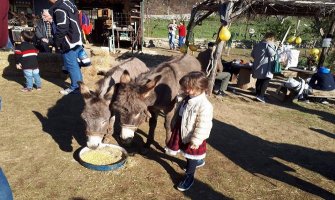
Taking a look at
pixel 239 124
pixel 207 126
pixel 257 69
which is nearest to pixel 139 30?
pixel 257 69

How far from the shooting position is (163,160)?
509 centimetres

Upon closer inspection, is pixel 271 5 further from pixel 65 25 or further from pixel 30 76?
pixel 30 76

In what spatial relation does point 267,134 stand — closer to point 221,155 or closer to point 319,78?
point 221,155

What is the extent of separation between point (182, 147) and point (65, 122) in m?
3.34

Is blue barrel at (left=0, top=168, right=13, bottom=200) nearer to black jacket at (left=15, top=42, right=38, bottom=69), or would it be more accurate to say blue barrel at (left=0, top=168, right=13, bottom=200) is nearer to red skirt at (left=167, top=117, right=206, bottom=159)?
red skirt at (left=167, top=117, right=206, bottom=159)

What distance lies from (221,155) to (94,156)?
2422 mm

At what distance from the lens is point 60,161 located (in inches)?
187

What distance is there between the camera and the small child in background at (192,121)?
383 centimetres

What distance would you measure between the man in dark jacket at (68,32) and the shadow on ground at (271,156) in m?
4.34

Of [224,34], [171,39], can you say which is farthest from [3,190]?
[171,39]

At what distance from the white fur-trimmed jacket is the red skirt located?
17 centimetres

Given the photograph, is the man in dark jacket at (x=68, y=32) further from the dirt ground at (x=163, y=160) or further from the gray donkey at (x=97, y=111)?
the gray donkey at (x=97, y=111)

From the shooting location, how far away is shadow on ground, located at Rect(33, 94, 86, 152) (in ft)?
18.1

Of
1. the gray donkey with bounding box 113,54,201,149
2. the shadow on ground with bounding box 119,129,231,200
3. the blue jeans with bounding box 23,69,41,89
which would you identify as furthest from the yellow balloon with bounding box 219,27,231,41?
the blue jeans with bounding box 23,69,41,89
